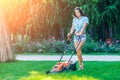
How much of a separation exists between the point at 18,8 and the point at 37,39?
2092mm

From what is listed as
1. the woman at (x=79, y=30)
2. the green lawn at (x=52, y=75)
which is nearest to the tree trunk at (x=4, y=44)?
the green lawn at (x=52, y=75)

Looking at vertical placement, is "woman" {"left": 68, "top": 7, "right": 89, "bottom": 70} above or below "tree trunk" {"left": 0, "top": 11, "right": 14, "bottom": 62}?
above

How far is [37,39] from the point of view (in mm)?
23312

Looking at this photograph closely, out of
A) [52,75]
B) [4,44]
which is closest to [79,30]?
[52,75]

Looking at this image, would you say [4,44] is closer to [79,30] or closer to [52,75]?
[79,30]

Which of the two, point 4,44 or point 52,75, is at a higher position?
point 4,44

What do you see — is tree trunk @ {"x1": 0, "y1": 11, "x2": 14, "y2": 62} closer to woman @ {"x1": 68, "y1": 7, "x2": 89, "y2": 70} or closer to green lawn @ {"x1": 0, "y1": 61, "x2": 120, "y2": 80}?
green lawn @ {"x1": 0, "y1": 61, "x2": 120, "y2": 80}

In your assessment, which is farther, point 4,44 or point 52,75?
point 4,44

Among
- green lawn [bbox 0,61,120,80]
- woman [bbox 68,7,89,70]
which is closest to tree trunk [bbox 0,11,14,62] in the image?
green lawn [bbox 0,61,120,80]

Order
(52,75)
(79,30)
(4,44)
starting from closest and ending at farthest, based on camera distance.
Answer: (52,75), (79,30), (4,44)

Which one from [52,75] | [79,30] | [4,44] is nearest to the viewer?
A: [52,75]

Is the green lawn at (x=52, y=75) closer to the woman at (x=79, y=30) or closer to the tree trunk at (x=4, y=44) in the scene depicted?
the woman at (x=79, y=30)

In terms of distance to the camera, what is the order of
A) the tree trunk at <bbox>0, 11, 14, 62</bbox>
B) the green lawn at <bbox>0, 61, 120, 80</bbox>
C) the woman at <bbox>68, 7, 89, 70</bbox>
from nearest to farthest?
the green lawn at <bbox>0, 61, 120, 80</bbox> → the woman at <bbox>68, 7, 89, 70</bbox> → the tree trunk at <bbox>0, 11, 14, 62</bbox>

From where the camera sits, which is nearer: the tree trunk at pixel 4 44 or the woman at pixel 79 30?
the woman at pixel 79 30
